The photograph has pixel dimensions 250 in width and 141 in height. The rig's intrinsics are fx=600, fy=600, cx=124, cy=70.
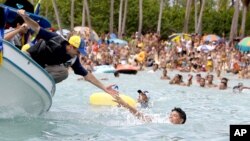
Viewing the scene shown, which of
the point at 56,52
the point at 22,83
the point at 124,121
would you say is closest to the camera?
the point at 22,83

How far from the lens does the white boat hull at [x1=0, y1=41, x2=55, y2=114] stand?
9.00 meters

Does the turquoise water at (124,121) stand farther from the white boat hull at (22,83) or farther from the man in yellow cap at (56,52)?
the man in yellow cap at (56,52)

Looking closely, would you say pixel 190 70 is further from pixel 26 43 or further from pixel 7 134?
pixel 7 134

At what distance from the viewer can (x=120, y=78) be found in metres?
23.2

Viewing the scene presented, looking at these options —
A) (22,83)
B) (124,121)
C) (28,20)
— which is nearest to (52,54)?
(22,83)

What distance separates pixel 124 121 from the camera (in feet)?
34.4

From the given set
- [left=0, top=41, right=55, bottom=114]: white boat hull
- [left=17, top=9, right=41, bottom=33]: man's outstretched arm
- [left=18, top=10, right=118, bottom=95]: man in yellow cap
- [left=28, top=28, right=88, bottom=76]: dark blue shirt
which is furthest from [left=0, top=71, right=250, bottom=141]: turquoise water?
[left=17, top=9, right=41, bottom=33]: man's outstretched arm

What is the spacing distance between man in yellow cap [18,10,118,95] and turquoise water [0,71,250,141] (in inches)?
31.2

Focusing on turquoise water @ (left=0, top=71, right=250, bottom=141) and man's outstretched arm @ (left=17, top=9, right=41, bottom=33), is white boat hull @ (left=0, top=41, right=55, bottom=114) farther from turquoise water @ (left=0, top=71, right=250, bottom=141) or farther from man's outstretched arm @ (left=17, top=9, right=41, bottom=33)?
man's outstretched arm @ (left=17, top=9, right=41, bottom=33)

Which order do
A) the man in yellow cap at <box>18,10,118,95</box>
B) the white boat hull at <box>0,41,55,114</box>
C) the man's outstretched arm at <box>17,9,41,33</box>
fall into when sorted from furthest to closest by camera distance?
the man in yellow cap at <box>18,10,118,95</box> < the white boat hull at <box>0,41,55,114</box> < the man's outstretched arm at <box>17,9,41,33</box>

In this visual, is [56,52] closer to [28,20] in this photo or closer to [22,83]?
[22,83]

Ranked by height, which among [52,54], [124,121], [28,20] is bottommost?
[124,121]

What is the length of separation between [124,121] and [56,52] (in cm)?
186

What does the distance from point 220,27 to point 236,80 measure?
23.0 metres
